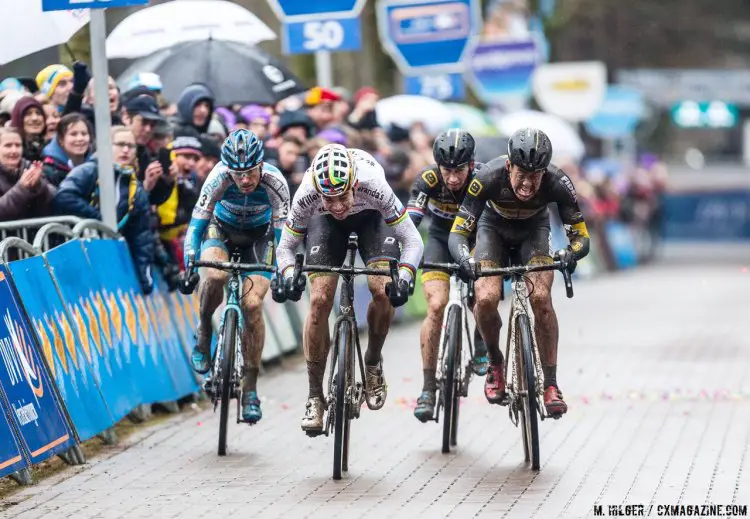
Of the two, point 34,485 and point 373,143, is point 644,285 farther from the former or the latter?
point 34,485

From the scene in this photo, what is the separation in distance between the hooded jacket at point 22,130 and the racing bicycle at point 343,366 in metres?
2.96

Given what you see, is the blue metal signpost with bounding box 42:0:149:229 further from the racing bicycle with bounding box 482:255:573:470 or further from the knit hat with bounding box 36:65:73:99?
the racing bicycle with bounding box 482:255:573:470

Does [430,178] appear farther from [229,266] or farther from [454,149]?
[229,266]

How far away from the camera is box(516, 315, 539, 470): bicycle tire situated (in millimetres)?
10078

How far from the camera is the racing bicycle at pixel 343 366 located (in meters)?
9.91

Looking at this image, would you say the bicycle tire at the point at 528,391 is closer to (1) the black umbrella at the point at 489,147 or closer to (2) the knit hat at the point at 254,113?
(2) the knit hat at the point at 254,113

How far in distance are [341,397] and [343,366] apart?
181 millimetres

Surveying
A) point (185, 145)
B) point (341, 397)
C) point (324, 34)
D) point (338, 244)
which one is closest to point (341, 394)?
point (341, 397)

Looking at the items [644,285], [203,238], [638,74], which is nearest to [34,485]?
[203,238]

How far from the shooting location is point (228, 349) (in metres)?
10.8

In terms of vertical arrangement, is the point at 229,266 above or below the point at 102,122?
below

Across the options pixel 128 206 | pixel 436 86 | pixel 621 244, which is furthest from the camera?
pixel 621 244

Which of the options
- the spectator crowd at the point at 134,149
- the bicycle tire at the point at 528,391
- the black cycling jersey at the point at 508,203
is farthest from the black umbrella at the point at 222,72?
the bicycle tire at the point at 528,391

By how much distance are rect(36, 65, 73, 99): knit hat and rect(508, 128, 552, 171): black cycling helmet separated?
14.8ft
